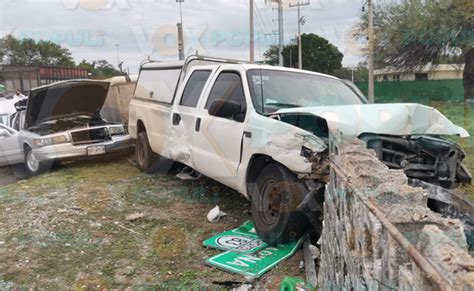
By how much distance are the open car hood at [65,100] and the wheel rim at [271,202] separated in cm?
621

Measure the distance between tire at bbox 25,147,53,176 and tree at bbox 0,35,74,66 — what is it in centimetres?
3697

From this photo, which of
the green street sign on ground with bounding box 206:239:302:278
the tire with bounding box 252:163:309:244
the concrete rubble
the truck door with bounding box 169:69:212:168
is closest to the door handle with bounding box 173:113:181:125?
the truck door with bounding box 169:69:212:168

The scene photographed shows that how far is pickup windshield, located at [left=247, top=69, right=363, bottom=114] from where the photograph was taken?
4.78 meters

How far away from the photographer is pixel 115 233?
5.01 meters

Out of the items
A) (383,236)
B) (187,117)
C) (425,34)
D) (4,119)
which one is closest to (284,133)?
(187,117)

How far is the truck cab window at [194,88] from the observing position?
5.91 metres

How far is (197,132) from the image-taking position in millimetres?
5676

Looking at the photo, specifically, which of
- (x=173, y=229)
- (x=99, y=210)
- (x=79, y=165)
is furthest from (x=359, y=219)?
(x=79, y=165)

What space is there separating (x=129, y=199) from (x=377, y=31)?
76.3 feet

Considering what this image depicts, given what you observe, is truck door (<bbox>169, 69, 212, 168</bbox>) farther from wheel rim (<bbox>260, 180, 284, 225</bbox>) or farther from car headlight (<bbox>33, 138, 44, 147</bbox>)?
car headlight (<bbox>33, 138, 44, 147</bbox>)

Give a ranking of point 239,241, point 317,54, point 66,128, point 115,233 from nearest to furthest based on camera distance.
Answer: point 239,241 < point 115,233 < point 66,128 < point 317,54

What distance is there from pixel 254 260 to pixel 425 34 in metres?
23.0

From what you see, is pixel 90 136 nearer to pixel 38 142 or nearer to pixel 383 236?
pixel 38 142

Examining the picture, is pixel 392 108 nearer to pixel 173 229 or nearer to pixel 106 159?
pixel 173 229
